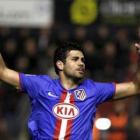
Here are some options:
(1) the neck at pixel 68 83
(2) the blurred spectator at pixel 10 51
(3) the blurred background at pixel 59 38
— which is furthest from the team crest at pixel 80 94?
(2) the blurred spectator at pixel 10 51

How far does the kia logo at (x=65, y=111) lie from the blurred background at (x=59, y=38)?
5126 mm

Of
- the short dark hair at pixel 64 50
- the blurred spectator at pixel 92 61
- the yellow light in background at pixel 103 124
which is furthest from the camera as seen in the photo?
the blurred spectator at pixel 92 61

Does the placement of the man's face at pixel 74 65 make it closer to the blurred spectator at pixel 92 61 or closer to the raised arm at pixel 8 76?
the raised arm at pixel 8 76

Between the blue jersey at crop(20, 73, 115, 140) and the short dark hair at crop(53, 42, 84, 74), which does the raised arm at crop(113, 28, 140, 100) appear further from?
the short dark hair at crop(53, 42, 84, 74)

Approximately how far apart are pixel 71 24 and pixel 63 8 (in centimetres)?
40

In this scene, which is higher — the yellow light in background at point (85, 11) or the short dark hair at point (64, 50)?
the yellow light in background at point (85, 11)

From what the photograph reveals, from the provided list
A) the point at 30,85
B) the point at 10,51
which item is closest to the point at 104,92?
the point at 30,85

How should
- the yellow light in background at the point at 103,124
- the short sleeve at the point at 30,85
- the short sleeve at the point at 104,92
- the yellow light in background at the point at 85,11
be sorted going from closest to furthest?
the short sleeve at the point at 30,85, the short sleeve at the point at 104,92, the yellow light in background at the point at 103,124, the yellow light in background at the point at 85,11

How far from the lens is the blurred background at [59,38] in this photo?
1248 cm

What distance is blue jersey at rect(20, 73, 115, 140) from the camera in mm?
6867

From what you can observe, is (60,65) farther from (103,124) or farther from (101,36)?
(101,36)

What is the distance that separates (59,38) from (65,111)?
21.5ft

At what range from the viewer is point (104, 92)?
7.12m

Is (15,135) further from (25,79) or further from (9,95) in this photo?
(25,79)
